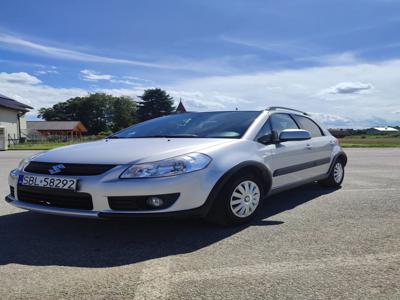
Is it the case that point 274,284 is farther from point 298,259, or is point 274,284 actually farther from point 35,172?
point 35,172

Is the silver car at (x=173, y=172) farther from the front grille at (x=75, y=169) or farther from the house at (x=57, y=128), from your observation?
the house at (x=57, y=128)

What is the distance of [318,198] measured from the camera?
21.0 ft

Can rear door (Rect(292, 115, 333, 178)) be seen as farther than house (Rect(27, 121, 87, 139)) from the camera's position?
No

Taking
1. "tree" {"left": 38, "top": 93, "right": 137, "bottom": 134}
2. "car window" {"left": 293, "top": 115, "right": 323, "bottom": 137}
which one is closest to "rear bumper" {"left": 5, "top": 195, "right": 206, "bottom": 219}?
"car window" {"left": 293, "top": 115, "right": 323, "bottom": 137}

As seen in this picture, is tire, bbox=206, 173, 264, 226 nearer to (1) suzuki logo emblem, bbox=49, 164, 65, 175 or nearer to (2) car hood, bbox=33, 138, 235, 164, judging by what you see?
(2) car hood, bbox=33, 138, 235, 164

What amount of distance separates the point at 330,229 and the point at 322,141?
242 cm

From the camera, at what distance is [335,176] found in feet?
23.7

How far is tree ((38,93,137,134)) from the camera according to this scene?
98875 millimetres

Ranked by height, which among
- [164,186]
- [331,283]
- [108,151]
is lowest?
[331,283]

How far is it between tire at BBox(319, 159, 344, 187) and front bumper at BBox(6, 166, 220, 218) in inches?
144

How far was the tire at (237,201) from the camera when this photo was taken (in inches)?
173

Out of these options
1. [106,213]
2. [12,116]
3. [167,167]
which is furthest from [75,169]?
[12,116]

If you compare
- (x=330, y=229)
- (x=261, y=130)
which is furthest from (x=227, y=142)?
(x=330, y=229)

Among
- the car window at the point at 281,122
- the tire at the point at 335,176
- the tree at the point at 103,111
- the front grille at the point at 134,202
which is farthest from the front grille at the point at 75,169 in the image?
the tree at the point at 103,111
